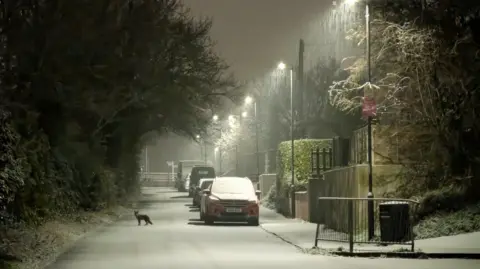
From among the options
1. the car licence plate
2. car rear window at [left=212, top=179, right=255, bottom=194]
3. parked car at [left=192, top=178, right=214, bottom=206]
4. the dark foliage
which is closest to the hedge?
→ car rear window at [left=212, top=179, right=255, bottom=194]

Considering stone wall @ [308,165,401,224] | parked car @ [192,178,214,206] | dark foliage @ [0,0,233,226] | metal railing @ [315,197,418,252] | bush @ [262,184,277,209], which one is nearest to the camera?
metal railing @ [315,197,418,252]

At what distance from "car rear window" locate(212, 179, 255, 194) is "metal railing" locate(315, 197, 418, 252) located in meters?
8.10

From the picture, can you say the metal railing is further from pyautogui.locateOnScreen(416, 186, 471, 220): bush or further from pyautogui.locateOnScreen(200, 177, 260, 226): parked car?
pyautogui.locateOnScreen(200, 177, 260, 226): parked car

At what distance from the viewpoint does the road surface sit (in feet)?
55.3

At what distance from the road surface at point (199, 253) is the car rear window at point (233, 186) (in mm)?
3533

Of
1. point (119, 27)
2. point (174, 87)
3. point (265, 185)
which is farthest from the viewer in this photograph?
point (265, 185)

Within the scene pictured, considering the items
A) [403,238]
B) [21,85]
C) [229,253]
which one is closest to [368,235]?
[403,238]

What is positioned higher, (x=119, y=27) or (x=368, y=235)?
(x=119, y=27)

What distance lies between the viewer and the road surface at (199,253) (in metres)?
16.8

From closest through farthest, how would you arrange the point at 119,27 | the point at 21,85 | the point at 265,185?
the point at 21,85 < the point at 119,27 < the point at 265,185

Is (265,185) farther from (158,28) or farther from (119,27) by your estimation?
(119,27)

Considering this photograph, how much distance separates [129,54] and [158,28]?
2.62 meters

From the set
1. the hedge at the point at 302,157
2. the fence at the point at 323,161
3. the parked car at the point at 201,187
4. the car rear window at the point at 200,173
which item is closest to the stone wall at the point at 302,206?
the fence at the point at 323,161

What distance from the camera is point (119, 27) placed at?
38.9 m
